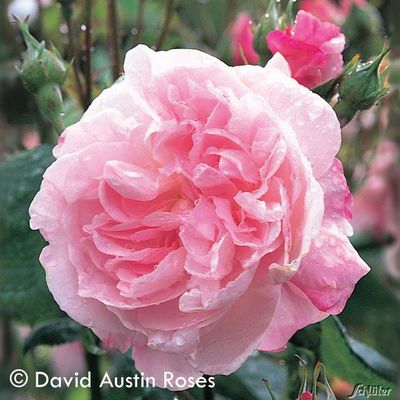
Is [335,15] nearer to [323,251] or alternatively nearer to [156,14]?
[156,14]

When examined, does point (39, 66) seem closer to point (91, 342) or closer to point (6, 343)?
point (91, 342)

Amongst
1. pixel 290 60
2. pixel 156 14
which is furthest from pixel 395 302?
pixel 290 60

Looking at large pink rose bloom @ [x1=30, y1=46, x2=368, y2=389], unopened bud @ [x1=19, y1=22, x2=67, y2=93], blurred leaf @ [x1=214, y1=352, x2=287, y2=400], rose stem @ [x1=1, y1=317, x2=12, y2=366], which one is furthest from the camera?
rose stem @ [x1=1, y1=317, x2=12, y2=366]


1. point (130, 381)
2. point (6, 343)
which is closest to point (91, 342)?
point (130, 381)

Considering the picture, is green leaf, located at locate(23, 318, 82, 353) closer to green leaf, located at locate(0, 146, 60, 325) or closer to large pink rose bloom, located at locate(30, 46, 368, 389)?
green leaf, located at locate(0, 146, 60, 325)

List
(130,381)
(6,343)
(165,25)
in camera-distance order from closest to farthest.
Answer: (130,381) < (165,25) < (6,343)

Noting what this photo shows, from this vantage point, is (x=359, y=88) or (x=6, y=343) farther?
(x=6, y=343)

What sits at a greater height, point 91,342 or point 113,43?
point 113,43

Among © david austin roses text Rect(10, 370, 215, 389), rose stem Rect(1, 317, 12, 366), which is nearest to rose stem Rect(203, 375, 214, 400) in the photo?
© david austin roses text Rect(10, 370, 215, 389)
